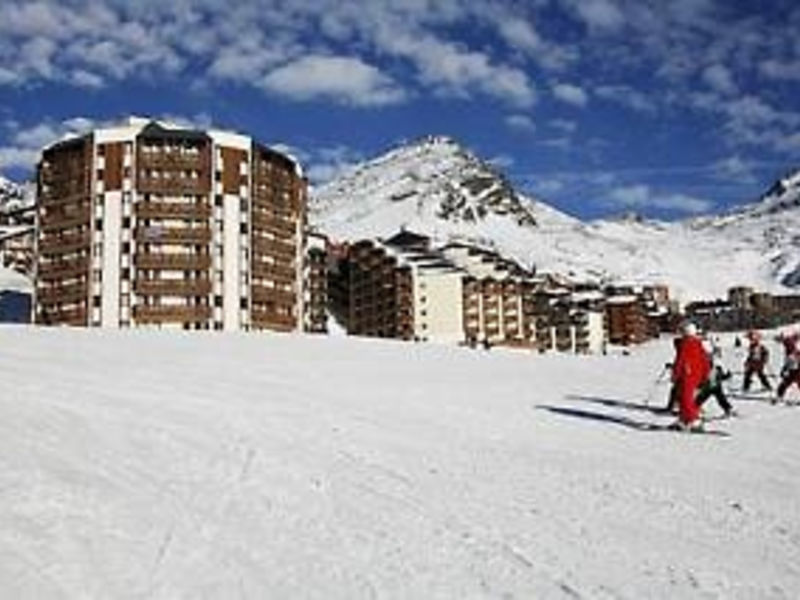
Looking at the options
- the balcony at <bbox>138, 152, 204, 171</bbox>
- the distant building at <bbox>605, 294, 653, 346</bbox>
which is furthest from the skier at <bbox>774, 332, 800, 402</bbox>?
the distant building at <bbox>605, 294, 653, 346</bbox>

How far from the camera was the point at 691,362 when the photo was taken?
18.1 metres

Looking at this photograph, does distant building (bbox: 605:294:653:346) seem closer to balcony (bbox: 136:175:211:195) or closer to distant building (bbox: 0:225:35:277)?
distant building (bbox: 0:225:35:277)

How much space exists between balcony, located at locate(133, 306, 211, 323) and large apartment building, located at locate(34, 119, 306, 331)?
9 cm

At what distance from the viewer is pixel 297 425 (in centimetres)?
1565

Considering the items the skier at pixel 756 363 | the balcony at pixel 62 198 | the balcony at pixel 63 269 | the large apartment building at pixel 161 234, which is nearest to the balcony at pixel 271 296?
the large apartment building at pixel 161 234

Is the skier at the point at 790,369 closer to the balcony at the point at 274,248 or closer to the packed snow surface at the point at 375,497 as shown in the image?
the packed snow surface at the point at 375,497

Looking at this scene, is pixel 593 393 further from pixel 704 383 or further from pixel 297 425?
pixel 297 425

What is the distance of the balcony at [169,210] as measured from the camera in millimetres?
99750

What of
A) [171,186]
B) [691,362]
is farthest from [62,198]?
[691,362]

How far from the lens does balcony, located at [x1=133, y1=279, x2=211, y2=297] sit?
96750mm

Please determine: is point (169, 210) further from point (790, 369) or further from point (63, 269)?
point (790, 369)

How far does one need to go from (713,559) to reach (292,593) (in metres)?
2.84

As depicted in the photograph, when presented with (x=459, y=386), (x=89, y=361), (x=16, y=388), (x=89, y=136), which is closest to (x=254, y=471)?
(x=16, y=388)

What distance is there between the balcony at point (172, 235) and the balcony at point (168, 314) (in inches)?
238
